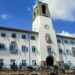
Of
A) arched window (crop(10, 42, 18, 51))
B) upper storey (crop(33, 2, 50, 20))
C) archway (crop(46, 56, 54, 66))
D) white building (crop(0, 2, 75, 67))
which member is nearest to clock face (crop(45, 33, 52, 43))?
white building (crop(0, 2, 75, 67))

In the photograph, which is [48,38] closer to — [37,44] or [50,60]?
[37,44]

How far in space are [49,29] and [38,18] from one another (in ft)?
16.4

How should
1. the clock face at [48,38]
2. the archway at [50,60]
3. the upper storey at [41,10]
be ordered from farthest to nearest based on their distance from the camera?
the upper storey at [41,10] → the clock face at [48,38] → the archway at [50,60]

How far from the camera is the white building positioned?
1940 inches

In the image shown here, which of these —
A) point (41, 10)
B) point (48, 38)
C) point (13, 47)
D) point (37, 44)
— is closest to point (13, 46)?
point (13, 47)

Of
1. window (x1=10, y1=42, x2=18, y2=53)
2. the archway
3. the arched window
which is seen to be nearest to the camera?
window (x1=10, y1=42, x2=18, y2=53)

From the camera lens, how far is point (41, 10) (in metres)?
59.9

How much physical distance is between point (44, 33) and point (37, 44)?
430 cm

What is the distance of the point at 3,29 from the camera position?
4959cm

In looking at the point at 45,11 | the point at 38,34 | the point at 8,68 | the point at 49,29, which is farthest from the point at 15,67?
the point at 45,11

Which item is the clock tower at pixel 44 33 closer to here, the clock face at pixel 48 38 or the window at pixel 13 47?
the clock face at pixel 48 38

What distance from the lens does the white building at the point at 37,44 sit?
4928 centimetres

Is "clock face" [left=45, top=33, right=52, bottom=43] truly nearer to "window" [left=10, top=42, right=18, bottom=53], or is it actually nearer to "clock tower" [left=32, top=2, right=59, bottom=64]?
"clock tower" [left=32, top=2, right=59, bottom=64]

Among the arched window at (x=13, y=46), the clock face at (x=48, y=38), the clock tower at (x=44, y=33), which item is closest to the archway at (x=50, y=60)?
the clock tower at (x=44, y=33)
